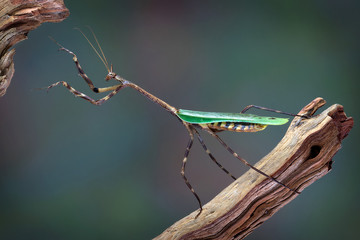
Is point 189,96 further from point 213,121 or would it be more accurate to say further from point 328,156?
point 328,156

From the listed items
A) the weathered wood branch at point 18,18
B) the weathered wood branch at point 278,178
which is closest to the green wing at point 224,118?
the weathered wood branch at point 278,178

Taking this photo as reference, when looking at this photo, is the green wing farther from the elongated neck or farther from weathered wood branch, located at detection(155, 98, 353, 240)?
weathered wood branch, located at detection(155, 98, 353, 240)

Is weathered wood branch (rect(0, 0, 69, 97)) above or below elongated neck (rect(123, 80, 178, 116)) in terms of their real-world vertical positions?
above

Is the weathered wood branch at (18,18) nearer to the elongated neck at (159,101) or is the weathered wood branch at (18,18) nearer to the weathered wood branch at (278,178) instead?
the elongated neck at (159,101)

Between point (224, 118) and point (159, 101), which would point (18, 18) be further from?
point (224, 118)

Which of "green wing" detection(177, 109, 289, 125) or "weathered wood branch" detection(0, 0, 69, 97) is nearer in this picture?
"green wing" detection(177, 109, 289, 125)

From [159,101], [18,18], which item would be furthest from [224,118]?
[18,18]

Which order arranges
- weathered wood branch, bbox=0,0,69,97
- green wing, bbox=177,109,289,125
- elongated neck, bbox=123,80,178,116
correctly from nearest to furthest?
green wing, bbox=177,109,289,125
weathered wood branch, bbox=0,0,69,97
elongated neck, bbox=123,80,178,116

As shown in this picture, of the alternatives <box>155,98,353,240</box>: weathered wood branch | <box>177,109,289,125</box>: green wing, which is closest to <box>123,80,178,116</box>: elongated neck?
<box>177,109,289,125</box>: green wing
